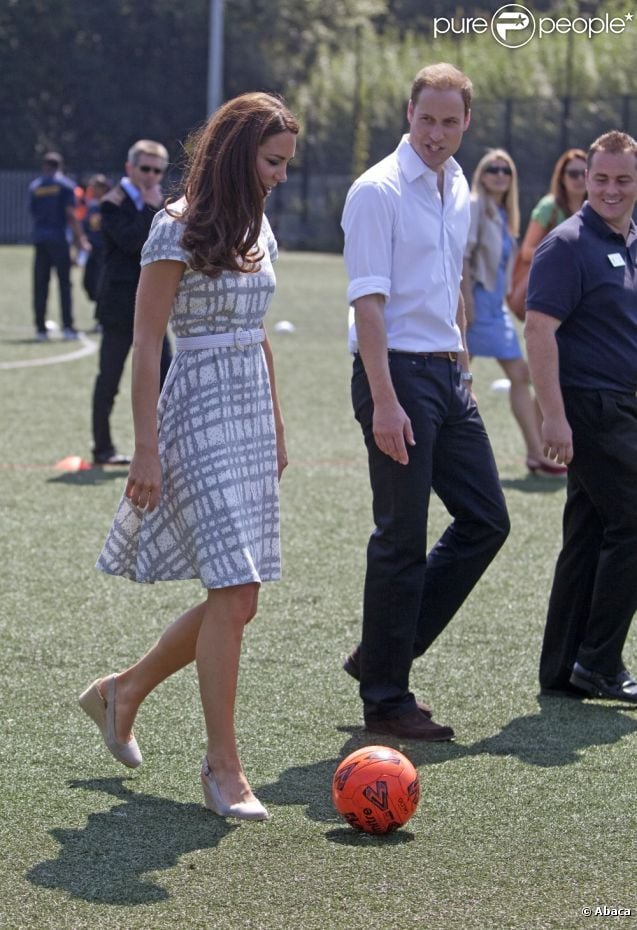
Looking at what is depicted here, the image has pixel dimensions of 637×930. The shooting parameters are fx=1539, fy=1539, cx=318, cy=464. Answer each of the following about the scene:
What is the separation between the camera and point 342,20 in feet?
172

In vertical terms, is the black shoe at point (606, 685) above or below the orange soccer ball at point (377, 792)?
below

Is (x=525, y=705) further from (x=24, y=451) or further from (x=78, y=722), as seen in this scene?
(x=24, y=451)

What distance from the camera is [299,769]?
16.0 ft

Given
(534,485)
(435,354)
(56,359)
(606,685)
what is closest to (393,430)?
(435,354)

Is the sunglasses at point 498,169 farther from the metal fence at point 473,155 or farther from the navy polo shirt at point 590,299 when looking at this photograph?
Answer: the metal fence at point 473,155

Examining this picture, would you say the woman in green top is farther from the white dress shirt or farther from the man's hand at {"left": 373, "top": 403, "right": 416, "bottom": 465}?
the man's hand at {"left": 373, "top": 403, "right": 416, "bottom": 465}

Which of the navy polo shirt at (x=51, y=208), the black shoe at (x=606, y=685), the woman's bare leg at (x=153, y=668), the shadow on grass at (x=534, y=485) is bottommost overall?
the shadow on grass at (x=534, y=485)

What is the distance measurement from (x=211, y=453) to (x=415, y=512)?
3.11ft

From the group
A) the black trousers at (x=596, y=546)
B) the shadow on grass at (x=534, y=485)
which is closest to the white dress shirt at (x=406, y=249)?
the black trousers at (x=596, y=546)

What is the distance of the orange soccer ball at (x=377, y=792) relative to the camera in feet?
14.0

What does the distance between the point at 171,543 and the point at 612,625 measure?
1987 mm

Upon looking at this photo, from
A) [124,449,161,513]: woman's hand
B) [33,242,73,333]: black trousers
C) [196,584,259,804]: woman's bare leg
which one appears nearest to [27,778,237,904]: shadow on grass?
[196,584,259,804]: woman's bare leg

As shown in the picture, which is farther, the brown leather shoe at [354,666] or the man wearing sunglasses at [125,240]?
the man wearing sunglasses at [125,240]
